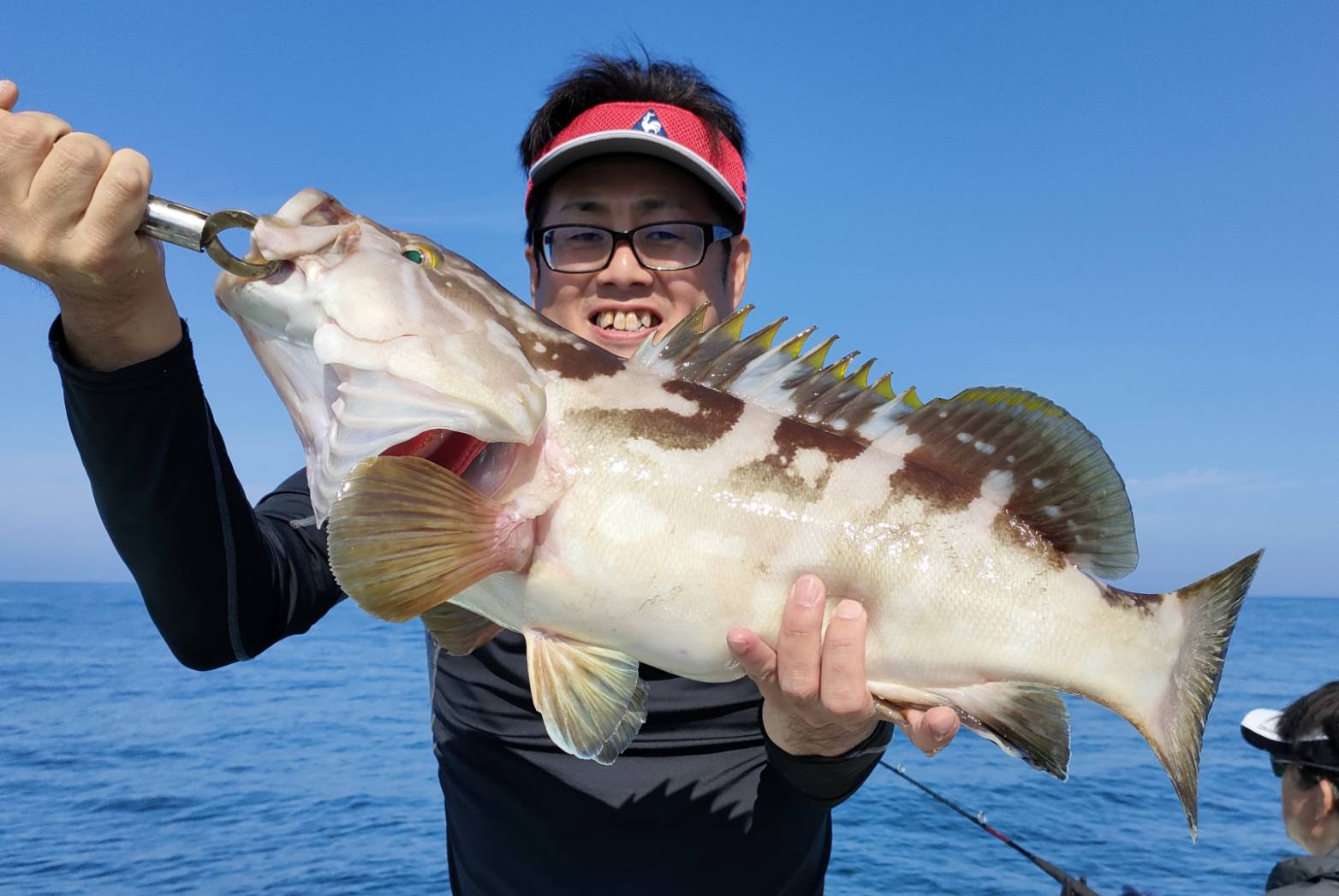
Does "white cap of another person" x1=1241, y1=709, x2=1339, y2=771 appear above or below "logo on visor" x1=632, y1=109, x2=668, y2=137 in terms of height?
below

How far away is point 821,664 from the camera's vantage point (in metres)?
2.05

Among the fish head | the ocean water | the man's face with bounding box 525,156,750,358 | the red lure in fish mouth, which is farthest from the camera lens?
the ocean water

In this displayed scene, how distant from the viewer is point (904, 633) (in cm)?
207

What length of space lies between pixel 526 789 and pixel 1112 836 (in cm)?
1053

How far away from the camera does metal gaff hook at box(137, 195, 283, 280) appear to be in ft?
5.50

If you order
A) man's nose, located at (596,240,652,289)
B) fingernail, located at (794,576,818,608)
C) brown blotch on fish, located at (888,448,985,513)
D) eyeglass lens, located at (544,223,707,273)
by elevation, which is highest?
eyeglass lens, located at (544,223,707,273)

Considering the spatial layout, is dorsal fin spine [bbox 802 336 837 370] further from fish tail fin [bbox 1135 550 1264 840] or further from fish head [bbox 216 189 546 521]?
fish tail fin [bbox 1135 550 1264 840]

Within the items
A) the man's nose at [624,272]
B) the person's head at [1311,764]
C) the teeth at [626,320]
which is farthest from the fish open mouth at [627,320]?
the person's head at [1311,764]

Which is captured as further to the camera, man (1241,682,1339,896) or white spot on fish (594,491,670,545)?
man (1241,682,1339,896)

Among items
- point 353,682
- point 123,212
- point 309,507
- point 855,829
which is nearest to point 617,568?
point 123,212

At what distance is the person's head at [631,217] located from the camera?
10.6 ft

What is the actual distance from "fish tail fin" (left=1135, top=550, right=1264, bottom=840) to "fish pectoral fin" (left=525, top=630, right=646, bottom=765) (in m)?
1.25

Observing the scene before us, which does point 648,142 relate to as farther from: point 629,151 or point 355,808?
point 355,808

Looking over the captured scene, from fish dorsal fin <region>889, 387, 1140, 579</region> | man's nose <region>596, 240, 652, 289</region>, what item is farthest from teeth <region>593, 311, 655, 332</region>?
fish dorsal fin <region>889, 387, 1140, 579</region>
